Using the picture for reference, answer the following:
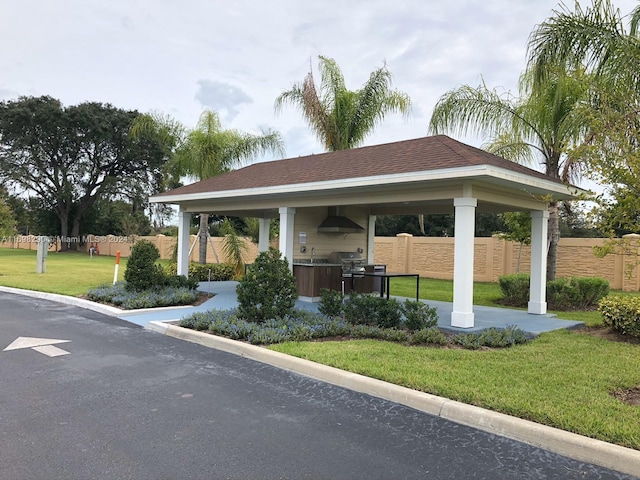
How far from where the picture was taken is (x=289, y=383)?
5.90 meters

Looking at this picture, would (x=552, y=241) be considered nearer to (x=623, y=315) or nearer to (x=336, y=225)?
(x=623, y=315)

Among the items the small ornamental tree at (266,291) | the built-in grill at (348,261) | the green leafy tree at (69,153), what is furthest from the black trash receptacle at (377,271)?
the green leafy tree at (69,153)

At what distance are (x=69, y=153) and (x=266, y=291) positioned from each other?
39910 millimetres

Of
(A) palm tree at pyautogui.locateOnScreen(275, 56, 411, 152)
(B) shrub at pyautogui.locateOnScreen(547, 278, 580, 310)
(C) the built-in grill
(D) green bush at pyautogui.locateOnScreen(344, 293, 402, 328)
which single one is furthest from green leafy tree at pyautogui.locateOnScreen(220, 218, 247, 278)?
(B) shrub at pyautogui.locateOnScreen(547, 278, 580, 310)

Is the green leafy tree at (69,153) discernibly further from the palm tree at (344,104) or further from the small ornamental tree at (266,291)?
the small ornamental tree at (266,291)

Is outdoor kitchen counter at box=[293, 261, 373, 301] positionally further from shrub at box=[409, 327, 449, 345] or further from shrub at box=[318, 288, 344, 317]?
shrub at box=[409, 327, 449, 345]

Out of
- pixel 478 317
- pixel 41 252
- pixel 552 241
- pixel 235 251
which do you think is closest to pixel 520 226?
pixel 552 241

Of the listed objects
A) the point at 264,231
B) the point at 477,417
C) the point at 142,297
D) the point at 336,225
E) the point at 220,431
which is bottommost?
the point at 220,431

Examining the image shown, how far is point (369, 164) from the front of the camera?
11094 millimetres

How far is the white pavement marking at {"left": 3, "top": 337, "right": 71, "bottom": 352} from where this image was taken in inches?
299

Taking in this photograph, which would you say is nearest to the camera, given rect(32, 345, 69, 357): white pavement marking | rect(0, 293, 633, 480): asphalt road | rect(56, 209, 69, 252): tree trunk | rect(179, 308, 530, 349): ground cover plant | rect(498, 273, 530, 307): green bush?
rect(0, 293, 633, 480): asphalt road

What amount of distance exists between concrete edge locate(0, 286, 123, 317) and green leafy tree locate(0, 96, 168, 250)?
28.9m

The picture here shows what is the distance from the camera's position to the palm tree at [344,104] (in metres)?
19.9

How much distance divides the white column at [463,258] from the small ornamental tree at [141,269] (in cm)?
776
